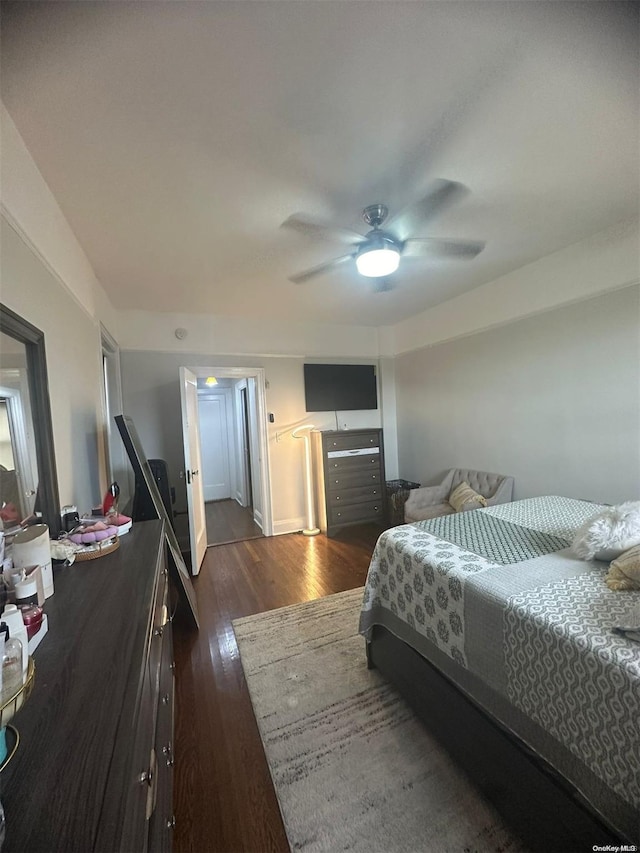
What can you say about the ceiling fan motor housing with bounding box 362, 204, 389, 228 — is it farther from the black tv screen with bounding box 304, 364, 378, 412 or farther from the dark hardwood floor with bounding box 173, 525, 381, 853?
the dark hardwood floor with bounding box 173, 525, 381, 853

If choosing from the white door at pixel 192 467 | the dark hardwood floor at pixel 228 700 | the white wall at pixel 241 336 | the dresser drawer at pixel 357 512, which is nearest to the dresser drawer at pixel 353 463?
the dresser drawer at pixel 357 512

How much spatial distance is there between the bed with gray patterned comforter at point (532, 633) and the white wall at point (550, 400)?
3.71 ft

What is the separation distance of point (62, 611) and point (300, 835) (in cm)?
116

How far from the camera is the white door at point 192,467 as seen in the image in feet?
11.1

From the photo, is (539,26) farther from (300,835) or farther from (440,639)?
(300,835)

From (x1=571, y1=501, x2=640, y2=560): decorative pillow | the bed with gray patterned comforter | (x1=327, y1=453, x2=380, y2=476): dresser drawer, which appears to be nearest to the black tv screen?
(x1=327, y1=453, x2=380, y2=476): dresser drawer

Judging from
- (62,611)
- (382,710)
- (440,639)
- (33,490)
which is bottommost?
(382,710)

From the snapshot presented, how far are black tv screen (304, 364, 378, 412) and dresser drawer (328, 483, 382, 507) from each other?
1067mm

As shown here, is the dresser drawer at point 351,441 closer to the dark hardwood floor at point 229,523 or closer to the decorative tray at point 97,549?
the dark hardwood floor at point 229,523

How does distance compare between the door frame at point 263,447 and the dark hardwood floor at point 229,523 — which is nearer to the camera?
the door frame at point 263,447

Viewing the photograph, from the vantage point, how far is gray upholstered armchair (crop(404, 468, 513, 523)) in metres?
3.39

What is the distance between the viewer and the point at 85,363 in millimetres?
2309

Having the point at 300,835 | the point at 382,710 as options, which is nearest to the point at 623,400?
the point at 382,710

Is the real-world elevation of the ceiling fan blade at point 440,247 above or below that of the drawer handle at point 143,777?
above
